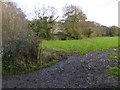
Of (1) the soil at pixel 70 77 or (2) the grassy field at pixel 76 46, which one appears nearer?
(1) the soil at pixel 70 77

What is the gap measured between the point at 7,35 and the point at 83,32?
10.5 meters

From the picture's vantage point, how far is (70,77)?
6555mm

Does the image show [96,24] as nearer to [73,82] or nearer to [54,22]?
[54,22]

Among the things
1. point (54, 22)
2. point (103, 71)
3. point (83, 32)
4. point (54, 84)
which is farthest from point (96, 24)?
point (54, 84)

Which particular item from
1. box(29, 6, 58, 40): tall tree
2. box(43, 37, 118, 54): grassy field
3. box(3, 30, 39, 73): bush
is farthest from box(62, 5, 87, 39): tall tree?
box(3, 30, 39, 73): bush

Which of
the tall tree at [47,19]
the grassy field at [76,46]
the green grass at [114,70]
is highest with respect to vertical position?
the tall tree at [47,19]

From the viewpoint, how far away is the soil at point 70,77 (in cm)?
581

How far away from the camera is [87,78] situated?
6266 millimetres

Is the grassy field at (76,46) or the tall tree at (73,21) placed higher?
the tall tree at (73,21)

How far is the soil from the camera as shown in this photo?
581cm

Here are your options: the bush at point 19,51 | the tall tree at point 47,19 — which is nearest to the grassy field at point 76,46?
the tall tree at point 47,19

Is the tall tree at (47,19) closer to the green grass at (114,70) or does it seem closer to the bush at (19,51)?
the bush at (19,51)

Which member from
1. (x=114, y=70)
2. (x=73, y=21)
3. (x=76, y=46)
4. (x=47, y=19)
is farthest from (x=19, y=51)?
(x=73, y=21)

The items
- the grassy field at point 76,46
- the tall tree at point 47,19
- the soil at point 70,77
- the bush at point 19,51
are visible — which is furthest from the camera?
the tall tree at point 47,19
